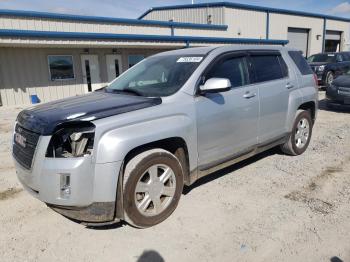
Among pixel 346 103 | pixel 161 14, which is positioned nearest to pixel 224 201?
pixel 346 103

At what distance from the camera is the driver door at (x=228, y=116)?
363 centimetres

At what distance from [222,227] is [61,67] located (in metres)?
15.1

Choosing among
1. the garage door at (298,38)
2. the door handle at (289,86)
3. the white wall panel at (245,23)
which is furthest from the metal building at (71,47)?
the door handle at (289,86)

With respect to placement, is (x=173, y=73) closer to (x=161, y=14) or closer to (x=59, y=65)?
(x=59, y=65)

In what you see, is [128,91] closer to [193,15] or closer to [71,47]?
[71,47]

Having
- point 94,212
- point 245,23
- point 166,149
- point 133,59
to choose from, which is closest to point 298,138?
point 166,149

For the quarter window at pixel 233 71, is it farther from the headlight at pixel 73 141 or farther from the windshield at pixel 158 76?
the headlight at pixel 73 141

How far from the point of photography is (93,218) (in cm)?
293

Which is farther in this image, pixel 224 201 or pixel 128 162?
pixel 224 201

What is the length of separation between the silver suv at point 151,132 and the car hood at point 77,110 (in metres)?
0.01

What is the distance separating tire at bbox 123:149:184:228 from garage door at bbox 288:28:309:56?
1237 inches

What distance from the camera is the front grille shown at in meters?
2.96

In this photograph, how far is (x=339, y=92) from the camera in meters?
9.13

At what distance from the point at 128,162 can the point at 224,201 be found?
144 cm
